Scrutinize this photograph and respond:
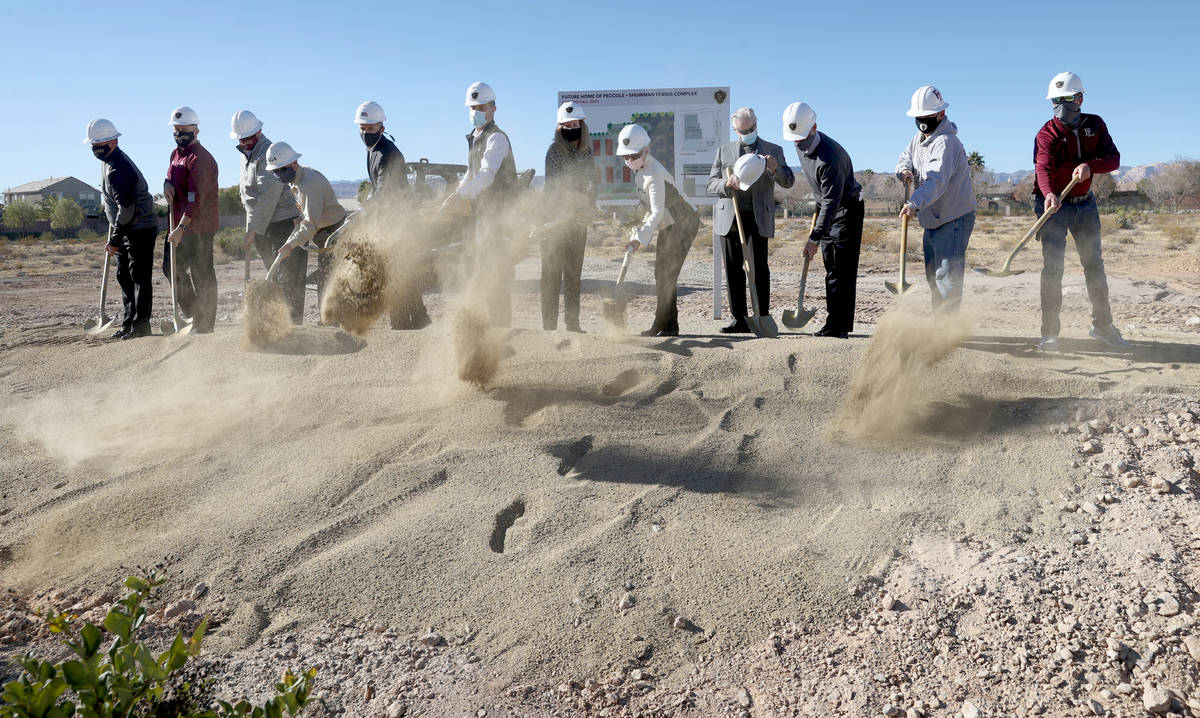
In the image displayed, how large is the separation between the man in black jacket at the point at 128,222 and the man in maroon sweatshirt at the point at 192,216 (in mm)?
226

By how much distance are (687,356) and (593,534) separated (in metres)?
1.85

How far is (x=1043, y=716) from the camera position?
8.06 ft

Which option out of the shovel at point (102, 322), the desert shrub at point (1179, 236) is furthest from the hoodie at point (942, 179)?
the desert shrub at point (1179, 236)

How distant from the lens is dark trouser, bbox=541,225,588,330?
5.97 m

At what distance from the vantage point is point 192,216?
679cm

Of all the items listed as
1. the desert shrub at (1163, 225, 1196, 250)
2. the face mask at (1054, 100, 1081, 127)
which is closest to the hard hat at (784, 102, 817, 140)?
the face mask at (1054, 100, 1081, 127)

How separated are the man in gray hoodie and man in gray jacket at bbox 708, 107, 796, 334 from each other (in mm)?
865

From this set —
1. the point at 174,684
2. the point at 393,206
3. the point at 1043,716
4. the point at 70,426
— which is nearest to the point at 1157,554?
the point at 1043,716

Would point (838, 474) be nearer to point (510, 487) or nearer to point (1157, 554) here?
point (1157, 554)

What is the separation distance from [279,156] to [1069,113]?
527cm

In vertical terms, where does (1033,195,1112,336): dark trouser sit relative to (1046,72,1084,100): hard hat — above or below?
below

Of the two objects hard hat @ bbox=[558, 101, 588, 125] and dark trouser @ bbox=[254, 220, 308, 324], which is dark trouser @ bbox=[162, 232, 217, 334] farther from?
hard hat @ bbox=[558, 101, 588, 125]

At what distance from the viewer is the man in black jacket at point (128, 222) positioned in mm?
6781

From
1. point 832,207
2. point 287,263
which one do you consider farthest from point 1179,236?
point 287,263
